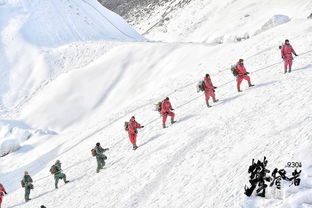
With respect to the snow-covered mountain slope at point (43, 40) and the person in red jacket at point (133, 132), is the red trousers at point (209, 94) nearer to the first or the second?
the person in red jacket at point (133, 132)

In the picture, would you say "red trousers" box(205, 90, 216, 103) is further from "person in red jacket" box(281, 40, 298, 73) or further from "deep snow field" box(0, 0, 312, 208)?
"person in red jacket" box(281, 40, 298, 73)

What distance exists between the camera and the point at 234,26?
58.9 m

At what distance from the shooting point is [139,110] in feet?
91.0

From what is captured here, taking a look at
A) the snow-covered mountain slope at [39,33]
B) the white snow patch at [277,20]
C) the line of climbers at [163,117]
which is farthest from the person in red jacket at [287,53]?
the snow-covered mountain slope at [39,33]

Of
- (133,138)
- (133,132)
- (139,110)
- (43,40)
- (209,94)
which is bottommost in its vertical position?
(133,138)

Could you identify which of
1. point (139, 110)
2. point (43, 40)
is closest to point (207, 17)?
point (43, 40)

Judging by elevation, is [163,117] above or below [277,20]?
below

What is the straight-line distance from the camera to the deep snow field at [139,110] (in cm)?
1576

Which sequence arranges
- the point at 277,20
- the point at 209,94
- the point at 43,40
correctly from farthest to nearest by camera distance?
the point at 43,40 < the point at 277,20 < the point at 209,94

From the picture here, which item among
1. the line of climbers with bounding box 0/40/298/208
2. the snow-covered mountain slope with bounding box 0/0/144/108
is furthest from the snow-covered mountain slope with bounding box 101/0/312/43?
the line of climbers with bounding box 0/40/298/208

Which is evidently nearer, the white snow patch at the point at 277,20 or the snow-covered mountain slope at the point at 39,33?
the white snow patch at the point at 277,20

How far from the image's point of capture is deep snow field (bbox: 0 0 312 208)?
51.7ft

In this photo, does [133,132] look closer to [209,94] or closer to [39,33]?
[209,94]

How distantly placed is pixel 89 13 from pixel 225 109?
32.4 metres
